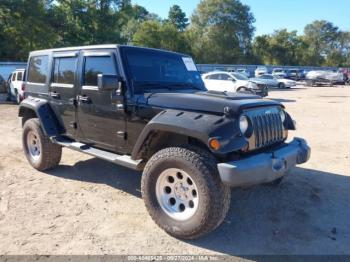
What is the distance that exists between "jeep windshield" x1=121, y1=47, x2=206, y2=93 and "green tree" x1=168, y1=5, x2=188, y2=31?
248ft

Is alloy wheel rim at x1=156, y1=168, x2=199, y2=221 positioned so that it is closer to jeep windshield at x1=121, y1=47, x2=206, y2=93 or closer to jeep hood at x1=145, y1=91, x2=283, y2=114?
jeep hood at x1=145, y1=91, x2=283, y2=114

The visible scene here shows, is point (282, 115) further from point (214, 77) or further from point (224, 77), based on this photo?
point (214, 77)

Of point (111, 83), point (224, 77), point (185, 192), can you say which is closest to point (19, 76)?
point (224, 77)

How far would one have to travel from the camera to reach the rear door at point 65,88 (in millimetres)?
5461

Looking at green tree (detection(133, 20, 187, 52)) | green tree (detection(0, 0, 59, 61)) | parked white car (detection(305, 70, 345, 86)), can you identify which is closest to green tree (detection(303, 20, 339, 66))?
green tree (detection(133, 20, 187, 52))

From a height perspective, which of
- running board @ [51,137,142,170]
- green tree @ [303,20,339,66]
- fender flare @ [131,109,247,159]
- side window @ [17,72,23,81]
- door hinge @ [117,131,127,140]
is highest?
green tree @ [303,20,339,66]

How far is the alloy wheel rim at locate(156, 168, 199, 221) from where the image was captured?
397cm

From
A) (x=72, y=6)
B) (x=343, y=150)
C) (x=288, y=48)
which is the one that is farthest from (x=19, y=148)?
(x=288, y=48)

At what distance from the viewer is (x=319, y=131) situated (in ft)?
33.6

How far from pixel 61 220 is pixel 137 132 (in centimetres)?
137

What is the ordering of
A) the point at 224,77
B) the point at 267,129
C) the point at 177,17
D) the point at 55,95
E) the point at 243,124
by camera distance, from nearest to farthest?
the point at 243,124
the point at 267,129
the point at 55,95
the point at 224,77
the point at 177,17

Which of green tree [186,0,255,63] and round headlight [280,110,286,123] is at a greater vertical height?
green tree [186,0,255,63]

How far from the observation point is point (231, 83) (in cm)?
2130

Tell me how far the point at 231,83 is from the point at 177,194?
1781 cm
